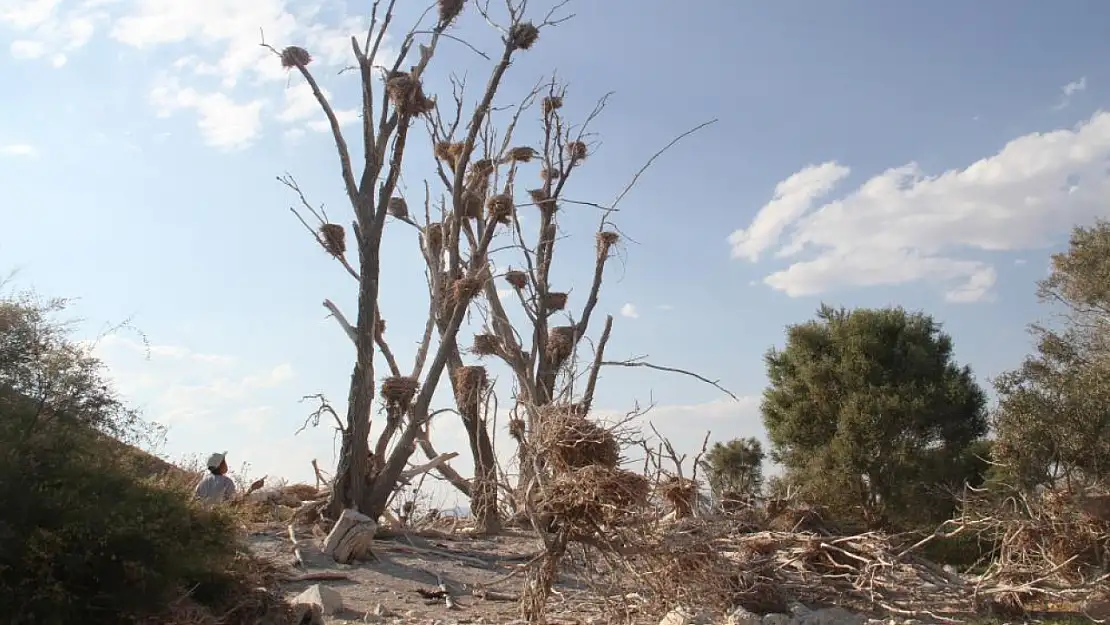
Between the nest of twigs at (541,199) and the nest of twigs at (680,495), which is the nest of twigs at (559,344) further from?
the nest of twigs at (680,495)

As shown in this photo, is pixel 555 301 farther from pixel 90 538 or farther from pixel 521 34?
pixel 90 538

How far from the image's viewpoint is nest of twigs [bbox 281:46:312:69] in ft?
40.7

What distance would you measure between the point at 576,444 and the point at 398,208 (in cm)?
865

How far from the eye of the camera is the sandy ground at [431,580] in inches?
316

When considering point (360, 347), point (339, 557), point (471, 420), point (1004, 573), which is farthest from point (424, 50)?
point (1004, 573)

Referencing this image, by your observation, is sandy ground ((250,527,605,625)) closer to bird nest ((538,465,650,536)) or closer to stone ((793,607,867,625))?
bird nest ((538,465,650,536))

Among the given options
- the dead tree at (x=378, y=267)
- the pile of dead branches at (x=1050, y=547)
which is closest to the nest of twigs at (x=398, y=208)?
the dead tree at (x=378, y=267)

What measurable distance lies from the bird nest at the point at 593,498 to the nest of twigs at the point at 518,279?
7.91 m

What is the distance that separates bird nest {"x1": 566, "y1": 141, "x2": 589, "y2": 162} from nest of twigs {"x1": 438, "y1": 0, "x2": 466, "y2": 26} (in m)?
2.87

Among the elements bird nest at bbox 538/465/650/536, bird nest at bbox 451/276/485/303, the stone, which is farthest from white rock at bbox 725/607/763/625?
bird nest at bbox 451/276/485/303

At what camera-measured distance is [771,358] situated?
22.0 meters

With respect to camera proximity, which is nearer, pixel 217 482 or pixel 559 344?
pixel 217 482

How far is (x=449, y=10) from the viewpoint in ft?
42.1

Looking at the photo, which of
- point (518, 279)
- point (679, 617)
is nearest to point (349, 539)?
point (679, 617)
